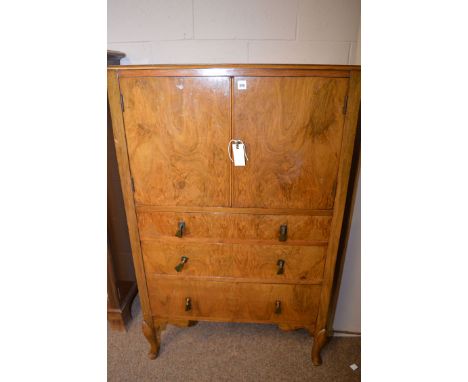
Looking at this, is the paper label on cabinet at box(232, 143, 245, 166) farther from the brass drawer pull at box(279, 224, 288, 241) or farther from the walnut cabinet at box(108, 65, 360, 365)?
the brass drawer pull at box(279, 224, 288, 241)

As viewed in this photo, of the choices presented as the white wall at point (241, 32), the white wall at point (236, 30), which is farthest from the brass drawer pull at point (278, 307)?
the white wall at point (236, 30)

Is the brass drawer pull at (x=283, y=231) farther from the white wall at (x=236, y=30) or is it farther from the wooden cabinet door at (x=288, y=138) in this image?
the white wall at (x=236, y=30)

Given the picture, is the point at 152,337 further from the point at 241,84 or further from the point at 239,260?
the point at 241,84

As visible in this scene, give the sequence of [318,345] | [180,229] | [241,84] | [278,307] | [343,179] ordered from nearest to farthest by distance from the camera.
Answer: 1. [241,84]
2. [343,179]
3. [180,229]
4. [278,307]
5. [318,345]

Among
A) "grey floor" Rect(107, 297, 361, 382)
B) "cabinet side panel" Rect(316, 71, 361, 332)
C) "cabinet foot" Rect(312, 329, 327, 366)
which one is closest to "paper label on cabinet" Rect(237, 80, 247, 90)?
"cabinet side panel" Rect(316, 71, 361, 332)

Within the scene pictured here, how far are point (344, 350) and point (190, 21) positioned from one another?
2180 mm

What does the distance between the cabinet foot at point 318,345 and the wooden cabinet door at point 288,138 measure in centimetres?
76

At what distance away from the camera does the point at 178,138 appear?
1.07 m

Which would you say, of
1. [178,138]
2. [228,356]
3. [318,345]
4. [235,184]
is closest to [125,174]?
[178,138]

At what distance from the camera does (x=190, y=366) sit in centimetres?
152

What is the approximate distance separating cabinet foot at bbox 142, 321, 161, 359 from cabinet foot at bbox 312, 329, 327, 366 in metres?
0.92

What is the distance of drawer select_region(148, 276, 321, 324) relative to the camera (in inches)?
51.9

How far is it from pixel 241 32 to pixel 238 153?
2.69 ft
